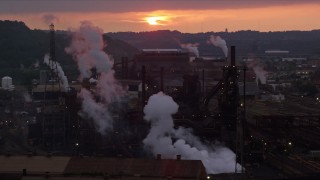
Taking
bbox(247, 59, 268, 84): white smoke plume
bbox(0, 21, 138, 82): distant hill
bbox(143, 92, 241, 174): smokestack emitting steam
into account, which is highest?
bbox(0, 21, 138, 82): distant hill

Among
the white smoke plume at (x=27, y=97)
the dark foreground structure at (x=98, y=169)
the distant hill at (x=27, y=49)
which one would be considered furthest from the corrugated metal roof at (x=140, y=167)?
the distant hill at (x=27, y=49)

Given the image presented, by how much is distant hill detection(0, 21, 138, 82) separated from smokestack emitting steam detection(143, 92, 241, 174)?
42139 millimetres

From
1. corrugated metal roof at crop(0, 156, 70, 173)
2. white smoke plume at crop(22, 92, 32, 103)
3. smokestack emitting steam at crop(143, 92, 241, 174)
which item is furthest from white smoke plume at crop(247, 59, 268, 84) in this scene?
corrugated metal roof at crop(0, 156, 70, 173)

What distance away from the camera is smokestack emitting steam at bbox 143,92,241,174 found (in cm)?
2772

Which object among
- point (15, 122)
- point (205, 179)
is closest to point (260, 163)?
point (205, 179)

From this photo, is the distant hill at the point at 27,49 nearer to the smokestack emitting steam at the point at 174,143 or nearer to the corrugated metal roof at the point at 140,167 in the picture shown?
the smokestack emitting steam at the point at 174,143

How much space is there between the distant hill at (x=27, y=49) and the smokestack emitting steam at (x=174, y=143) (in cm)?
4214

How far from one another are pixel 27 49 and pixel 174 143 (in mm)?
69847

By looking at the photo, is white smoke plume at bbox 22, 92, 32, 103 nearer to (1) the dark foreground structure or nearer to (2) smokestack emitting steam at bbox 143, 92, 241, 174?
(2) smokestack emitting steam at bbox 143, 92, 241, 174

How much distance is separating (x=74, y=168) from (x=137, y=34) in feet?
539

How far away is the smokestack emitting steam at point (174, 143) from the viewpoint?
2772 centimetres

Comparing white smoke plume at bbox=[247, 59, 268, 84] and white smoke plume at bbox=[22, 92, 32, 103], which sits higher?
white smoke plume at bbox=[247, 59, 268, 84]

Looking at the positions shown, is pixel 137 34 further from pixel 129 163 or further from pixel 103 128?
pixel 129 163

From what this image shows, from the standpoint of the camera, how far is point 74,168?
22.3m
